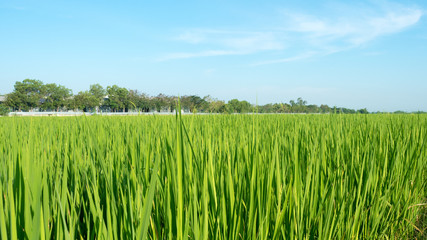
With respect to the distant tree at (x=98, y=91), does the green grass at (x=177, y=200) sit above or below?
below

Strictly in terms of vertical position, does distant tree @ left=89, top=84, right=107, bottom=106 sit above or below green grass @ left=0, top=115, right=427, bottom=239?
above

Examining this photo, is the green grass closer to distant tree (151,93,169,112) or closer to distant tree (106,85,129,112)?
distant tree (151,93,169,112)

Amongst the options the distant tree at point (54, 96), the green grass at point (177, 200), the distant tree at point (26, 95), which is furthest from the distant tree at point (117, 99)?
the green grass at point (177, 200)

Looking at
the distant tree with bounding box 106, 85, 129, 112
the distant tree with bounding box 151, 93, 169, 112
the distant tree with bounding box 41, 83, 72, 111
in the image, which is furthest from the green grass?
the distant tree with bounding box 41, 83, 72, 111

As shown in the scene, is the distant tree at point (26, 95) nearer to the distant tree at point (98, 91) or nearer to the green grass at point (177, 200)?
the distant tree at point (98, 91)

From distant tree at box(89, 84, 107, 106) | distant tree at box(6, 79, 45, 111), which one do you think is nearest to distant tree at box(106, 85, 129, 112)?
distant tree at box(89, 84, 107, 106)

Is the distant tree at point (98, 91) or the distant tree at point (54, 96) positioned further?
the distant tree at point (98, 91)

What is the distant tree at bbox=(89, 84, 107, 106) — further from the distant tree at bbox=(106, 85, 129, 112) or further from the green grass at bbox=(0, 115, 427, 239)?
the green grass at bbox=(0, 115, 427, 239)

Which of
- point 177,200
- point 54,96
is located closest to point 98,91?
point 54,96

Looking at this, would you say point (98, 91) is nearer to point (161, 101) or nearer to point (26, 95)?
point (26, 95)

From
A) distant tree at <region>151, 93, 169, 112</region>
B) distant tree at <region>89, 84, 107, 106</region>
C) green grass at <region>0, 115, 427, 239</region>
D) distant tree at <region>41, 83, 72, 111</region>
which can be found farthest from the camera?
distant tree at <region>89, 84, 107, 106</region>

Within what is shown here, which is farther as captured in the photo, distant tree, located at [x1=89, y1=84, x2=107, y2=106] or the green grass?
distant tree, located at [x1=89, y1=84, x2=107, y2=106]

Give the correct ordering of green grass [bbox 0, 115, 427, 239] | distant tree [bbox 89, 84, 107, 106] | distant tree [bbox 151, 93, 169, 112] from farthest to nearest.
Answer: distant tree [bbox 89, 84, 107, 106], distant tree [bbox 151, 93, 169, 112], green grass [bbox 0, 115, 427, 239]

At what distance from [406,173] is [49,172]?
5.64 ft
